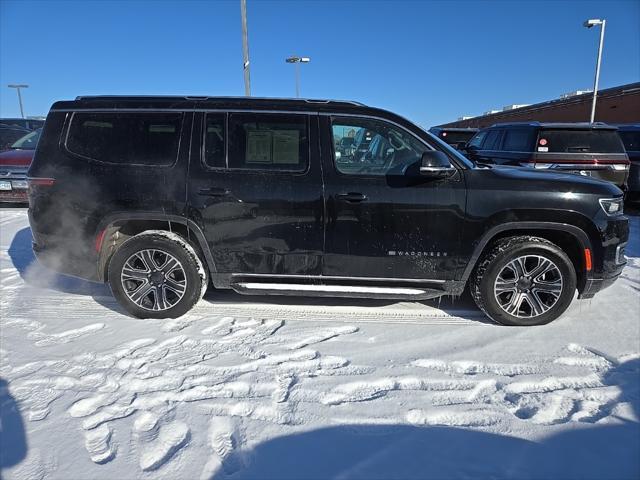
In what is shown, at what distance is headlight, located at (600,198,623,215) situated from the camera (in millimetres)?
3453

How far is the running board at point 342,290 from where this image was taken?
3.55m

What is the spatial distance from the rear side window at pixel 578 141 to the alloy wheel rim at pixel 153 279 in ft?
21.8

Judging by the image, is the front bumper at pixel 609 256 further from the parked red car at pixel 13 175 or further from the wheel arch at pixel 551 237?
the parked red car at pixel 13 175

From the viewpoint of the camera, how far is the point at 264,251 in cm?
357

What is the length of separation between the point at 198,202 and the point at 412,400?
236cm

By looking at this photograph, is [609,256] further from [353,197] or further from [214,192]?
[214,192]

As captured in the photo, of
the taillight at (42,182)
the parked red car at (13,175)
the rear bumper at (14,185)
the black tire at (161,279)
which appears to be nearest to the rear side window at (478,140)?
the black tire at (161,279)

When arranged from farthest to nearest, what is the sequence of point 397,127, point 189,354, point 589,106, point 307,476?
point 589,106 < point 397,127 < point 189,354 < point 307,476

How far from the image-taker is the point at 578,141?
23.6 ft

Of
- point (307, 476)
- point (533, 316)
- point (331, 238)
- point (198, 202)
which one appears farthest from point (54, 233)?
Answer: point (533, 316)

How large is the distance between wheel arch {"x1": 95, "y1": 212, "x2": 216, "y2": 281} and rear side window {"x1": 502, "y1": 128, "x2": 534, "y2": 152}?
6.36 meters

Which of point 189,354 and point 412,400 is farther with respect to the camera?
point 189,354

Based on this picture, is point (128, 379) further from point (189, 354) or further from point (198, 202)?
point (198, 202)

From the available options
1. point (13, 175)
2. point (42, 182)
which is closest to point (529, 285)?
point (42, 182)
